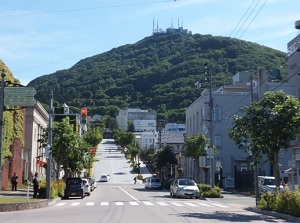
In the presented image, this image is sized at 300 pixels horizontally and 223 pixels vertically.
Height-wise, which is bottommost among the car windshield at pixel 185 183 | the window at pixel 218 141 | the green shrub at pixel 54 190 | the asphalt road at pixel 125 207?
the asphalt road at pixel 125 207

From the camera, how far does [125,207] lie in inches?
1049

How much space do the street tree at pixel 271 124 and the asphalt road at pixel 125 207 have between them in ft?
11.4

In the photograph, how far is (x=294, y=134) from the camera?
24031mm

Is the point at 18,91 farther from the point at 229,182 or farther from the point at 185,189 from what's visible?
the point at 229,182

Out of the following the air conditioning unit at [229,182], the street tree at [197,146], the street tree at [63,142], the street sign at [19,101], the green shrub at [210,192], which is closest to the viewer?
the street sign at [19,101]

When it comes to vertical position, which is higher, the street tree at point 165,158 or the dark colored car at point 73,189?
the street tree at point 165,158

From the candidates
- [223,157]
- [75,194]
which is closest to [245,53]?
[223,157]

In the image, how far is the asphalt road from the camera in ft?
63.5

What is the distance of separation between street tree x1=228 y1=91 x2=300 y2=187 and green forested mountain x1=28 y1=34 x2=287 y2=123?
140ft

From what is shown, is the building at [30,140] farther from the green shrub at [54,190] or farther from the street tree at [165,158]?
the street tree at [165,158]

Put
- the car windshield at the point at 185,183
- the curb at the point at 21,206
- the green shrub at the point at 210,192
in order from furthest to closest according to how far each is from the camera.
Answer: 1. the car windshield at the point at 185,183
2. the green shrub at the point at 210,192
3. the curb at the point at 21,206

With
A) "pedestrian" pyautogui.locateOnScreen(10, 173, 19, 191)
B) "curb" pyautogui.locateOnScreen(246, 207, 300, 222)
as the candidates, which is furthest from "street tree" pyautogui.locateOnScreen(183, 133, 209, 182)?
"curb" pyautogui.locateOnScreen(246, 207, 300, 222)

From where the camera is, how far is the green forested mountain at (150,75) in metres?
73.4

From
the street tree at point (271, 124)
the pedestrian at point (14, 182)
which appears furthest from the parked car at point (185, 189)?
the street tree at point (271, 124)
